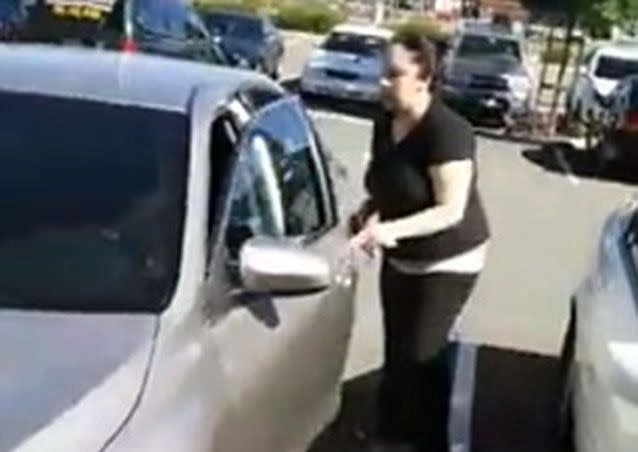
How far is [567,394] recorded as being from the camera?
24.7ft

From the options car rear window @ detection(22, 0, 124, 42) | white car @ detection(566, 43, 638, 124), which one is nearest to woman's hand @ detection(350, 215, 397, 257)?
car rear window @ detection(22, 0, 124, 42)

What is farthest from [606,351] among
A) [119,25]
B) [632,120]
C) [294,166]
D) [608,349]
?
[632,120]

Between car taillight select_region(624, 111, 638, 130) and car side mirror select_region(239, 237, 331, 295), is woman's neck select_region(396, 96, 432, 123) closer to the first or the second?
car side mirror select_region(239, 237, 331, 295)

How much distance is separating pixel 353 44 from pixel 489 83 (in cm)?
400

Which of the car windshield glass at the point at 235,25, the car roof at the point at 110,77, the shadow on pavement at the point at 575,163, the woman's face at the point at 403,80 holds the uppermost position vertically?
the car roof at the point at 110,77

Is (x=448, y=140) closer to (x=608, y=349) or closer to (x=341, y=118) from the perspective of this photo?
(x=608, y=349)

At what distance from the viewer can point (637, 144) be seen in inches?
1003

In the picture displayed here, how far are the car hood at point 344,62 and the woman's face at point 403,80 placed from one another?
29.1 m

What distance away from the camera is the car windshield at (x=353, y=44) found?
1463 inches

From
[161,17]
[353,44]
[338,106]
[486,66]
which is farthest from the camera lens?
[353,44]

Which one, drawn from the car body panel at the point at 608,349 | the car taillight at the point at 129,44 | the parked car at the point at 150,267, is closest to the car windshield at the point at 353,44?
the car taillight at the point at 129,44

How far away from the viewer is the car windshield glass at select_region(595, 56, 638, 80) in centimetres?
3550

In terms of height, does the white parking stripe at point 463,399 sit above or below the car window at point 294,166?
below

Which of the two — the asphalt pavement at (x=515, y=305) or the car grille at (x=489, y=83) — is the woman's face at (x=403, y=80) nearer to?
the asphalt pavement at (x=515, y=305)
